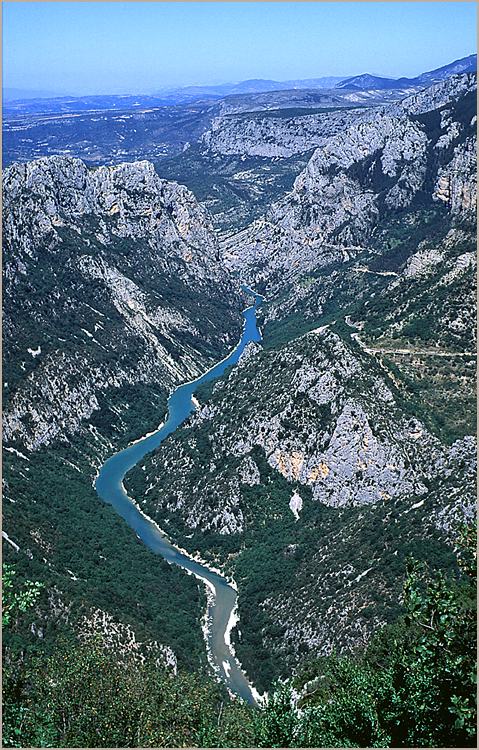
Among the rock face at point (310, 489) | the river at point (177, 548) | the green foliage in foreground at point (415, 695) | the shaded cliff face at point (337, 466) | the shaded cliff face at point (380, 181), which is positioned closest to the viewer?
the green foliage in foreground at point (415, 695)

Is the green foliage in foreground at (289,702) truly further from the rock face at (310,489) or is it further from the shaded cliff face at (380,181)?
the shaded cliff face at (380,181)

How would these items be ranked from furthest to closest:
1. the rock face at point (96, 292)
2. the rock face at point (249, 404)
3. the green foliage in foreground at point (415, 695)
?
the rock face at point (96, 292) < the rock face at point (249, 404) < the green foliage in foreground at point (415, 695)

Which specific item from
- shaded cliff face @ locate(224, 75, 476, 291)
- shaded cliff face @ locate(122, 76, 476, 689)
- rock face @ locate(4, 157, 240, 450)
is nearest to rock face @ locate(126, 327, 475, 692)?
shaded cliff face @ locate(122, 76, 476, 689)

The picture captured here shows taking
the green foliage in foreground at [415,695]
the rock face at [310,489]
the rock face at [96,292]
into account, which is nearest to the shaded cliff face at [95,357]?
the rock face at [96,292]

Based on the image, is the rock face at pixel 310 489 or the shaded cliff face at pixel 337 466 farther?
the shaded cliff face at pixel 337 466

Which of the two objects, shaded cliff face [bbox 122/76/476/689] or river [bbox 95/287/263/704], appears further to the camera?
river [bbox 95/287/263/704]

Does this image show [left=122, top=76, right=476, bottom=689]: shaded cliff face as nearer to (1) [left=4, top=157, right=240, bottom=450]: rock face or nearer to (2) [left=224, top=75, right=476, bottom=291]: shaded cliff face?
(1) [left=4, top=157, right=240, bottom=450]: rock face

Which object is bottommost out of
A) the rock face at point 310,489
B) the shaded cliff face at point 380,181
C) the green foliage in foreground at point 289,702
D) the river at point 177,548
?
the river at point 177,548
